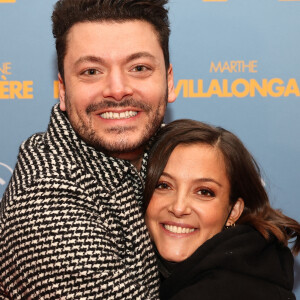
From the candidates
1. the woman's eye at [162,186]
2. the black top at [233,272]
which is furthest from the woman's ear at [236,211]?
the woman's eye at [162,186]

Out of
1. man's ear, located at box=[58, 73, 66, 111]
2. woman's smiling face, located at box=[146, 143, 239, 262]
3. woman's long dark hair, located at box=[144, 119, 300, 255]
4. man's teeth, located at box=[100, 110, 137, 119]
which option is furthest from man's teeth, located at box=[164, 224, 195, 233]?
man's ear, located at box=[58, 73, 66, 111]

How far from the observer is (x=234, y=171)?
1621 millimetres

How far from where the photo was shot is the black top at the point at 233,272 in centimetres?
132

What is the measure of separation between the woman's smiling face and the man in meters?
0.09

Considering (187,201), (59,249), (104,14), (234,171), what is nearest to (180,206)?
(187,201)

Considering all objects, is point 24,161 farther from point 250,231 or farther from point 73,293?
point 250,231

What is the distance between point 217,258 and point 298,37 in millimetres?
1040

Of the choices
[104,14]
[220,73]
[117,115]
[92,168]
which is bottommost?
[92,168]

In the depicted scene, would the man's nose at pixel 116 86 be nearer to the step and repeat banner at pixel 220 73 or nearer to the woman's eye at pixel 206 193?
the woman's eye at pixel 206 193

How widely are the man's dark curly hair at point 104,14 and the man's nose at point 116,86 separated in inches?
7.0

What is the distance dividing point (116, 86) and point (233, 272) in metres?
0.66

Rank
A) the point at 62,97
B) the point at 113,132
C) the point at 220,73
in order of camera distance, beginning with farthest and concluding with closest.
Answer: the point at 220,73, the point at 62,97, the point at 113,132

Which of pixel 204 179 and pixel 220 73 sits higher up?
pixel 220 73

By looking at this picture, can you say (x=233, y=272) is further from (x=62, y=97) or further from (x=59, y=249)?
(x=62, y=97)
